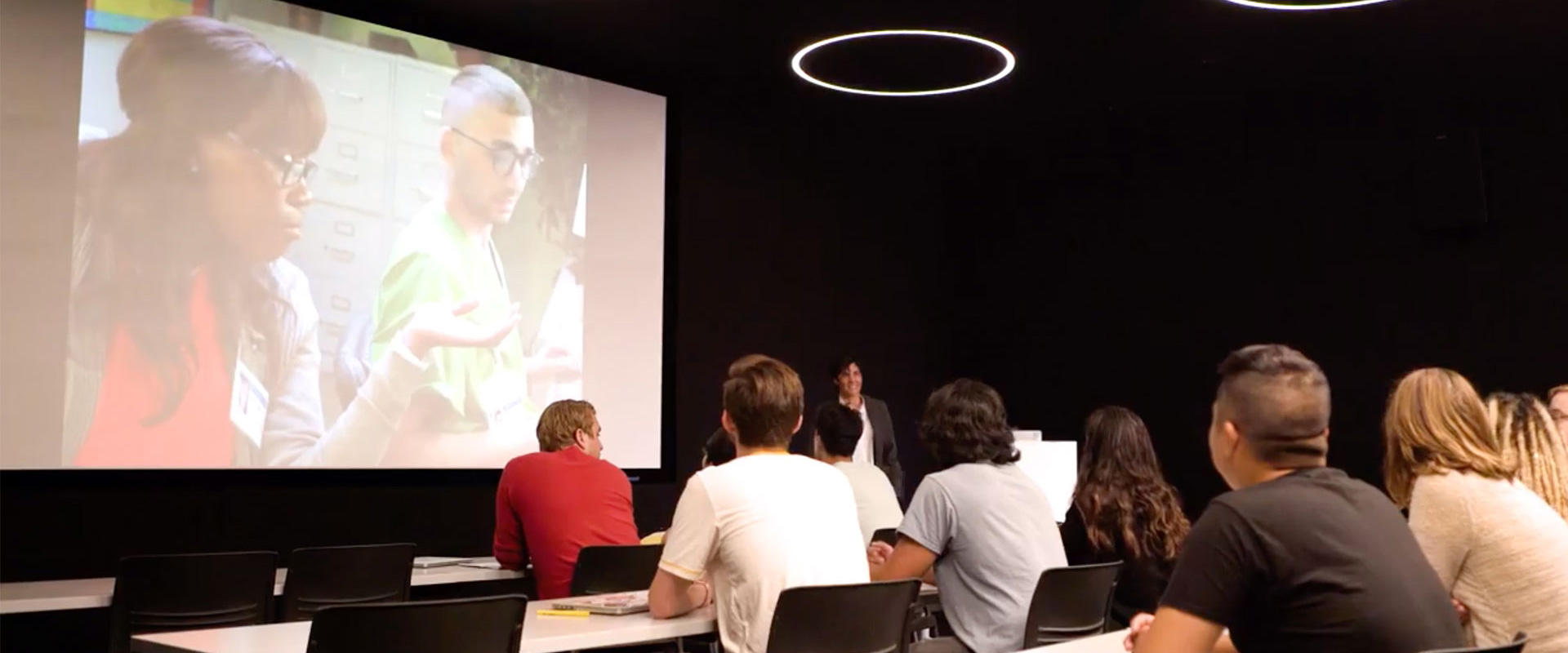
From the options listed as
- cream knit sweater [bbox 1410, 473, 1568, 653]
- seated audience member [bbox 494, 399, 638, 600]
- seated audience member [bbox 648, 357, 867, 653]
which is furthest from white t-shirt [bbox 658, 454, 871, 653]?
seated audience member [bbox 494, 399, 638, 600]

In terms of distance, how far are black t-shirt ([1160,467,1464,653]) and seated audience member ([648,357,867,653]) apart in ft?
3.54

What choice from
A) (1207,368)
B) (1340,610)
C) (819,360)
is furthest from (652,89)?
(1340,610)

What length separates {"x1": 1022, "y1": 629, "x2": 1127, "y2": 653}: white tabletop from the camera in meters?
2.30

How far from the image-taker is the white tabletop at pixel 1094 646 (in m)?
2.30

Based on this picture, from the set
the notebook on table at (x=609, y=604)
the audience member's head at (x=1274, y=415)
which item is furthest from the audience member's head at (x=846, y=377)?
the audience member's head at (x=1274, y=415)

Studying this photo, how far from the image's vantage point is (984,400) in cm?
337

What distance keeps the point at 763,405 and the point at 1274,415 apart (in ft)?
4.04

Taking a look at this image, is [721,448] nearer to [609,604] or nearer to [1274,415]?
[609,604]

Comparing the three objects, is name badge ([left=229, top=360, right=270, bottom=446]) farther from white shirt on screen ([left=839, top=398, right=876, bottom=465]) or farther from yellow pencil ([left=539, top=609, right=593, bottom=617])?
white shirt on screen ([left=839, top=398, right=876, bottom=465])

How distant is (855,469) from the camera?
14.8ft

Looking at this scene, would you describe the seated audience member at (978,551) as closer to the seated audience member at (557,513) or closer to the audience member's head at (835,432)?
the audience member's head at (835,432)

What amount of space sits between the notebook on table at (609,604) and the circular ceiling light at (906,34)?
11.6 feet

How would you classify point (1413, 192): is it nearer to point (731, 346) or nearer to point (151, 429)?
point (731, 346)

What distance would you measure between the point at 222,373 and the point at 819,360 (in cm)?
387
